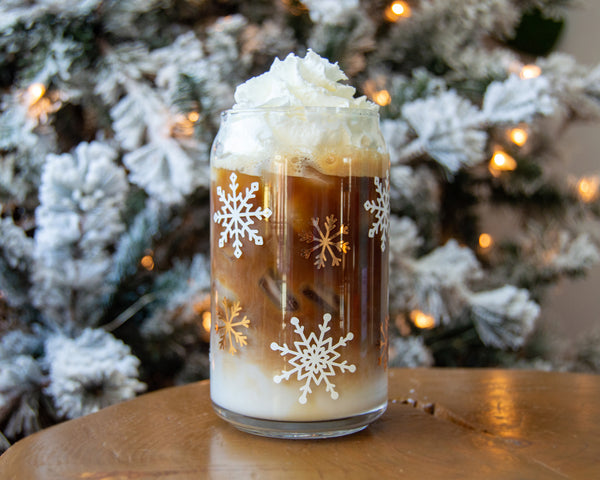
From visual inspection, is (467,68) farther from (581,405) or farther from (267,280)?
(267,280)

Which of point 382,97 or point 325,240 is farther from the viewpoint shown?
point 382,97

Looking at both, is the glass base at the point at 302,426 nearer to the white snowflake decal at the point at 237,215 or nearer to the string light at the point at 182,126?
the white snowflake decal at the point at 237,215

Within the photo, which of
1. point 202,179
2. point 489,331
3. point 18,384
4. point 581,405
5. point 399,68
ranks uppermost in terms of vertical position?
point 399,68

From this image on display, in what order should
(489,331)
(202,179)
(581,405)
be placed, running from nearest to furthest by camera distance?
1. (581,405)
2. (202,179)
3. (489,331)

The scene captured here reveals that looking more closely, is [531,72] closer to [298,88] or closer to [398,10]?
[398,10]

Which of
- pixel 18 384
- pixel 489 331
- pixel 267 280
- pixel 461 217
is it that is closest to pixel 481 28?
pixel 461 217

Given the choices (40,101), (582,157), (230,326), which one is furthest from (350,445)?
(582,157)
